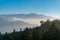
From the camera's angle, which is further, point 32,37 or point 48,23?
point 48,23

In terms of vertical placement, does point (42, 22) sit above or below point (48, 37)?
above

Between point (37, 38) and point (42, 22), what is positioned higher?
point (42, 22)

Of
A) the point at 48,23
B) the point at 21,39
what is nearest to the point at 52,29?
the point at 21,39

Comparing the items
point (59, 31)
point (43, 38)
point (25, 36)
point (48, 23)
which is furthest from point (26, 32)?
point (48, 23)

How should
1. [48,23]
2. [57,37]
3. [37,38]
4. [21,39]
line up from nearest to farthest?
[57,37]
[37,38]
[21,39]
[48,23]

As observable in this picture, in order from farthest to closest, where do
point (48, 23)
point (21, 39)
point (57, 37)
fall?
point (48, 23) → point (21, 39) → point (57, 37)

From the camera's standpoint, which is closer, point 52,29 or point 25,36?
point 52,29

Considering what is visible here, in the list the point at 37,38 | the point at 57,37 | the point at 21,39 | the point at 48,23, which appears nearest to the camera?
the point at 57,37

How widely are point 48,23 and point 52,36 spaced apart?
2807 inches

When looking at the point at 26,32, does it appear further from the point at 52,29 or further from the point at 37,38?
the point at 52,29

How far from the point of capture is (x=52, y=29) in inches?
3125

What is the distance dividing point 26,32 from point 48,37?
11210 millimetres

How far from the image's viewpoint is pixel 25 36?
87625 mm

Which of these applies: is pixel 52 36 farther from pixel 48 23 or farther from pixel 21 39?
pixel 48 23
